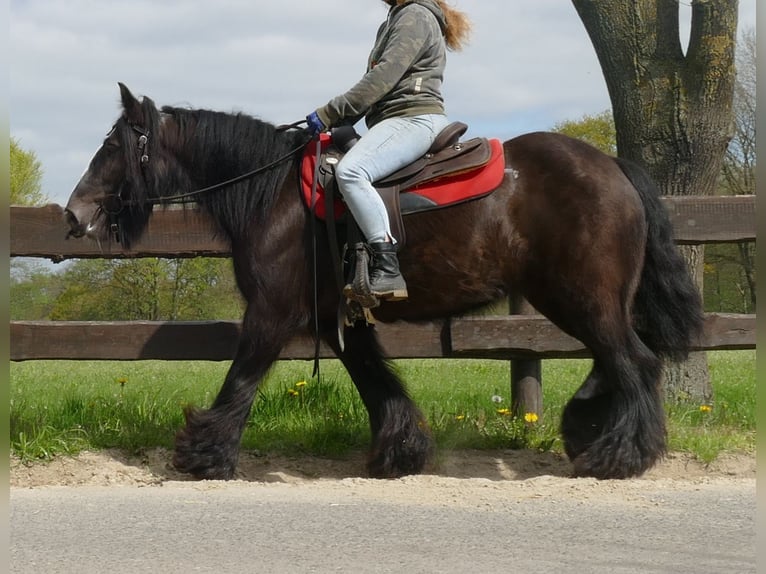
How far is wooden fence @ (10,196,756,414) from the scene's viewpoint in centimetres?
702

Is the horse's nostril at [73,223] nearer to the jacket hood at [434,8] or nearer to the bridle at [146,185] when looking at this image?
the bridle at [146,185]

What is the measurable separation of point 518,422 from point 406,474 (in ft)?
3.95

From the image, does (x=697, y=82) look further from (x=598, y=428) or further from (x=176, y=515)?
(x=176, y=515)

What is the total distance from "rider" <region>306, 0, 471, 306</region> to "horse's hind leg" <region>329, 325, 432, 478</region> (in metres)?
0.82

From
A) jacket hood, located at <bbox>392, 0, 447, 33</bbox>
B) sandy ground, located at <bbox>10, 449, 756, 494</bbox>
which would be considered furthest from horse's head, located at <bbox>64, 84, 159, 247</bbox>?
jacket hood, located at <bbox>392, 0, 447, 33</bbox>

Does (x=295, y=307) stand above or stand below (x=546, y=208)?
below

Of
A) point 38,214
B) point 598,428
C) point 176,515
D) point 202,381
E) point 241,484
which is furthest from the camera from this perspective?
point 202,381

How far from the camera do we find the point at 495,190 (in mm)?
5945

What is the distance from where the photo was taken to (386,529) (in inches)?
175

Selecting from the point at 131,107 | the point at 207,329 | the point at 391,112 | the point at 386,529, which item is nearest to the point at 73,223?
the point at 131,107

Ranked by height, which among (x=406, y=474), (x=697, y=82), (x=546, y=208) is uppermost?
(x=697, y=82)

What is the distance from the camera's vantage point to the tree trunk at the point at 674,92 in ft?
25.2

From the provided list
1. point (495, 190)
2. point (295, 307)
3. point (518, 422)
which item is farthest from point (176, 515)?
point (518, 422)

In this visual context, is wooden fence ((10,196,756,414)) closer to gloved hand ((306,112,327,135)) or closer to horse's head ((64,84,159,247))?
horse's head ((64,84,159,247))
